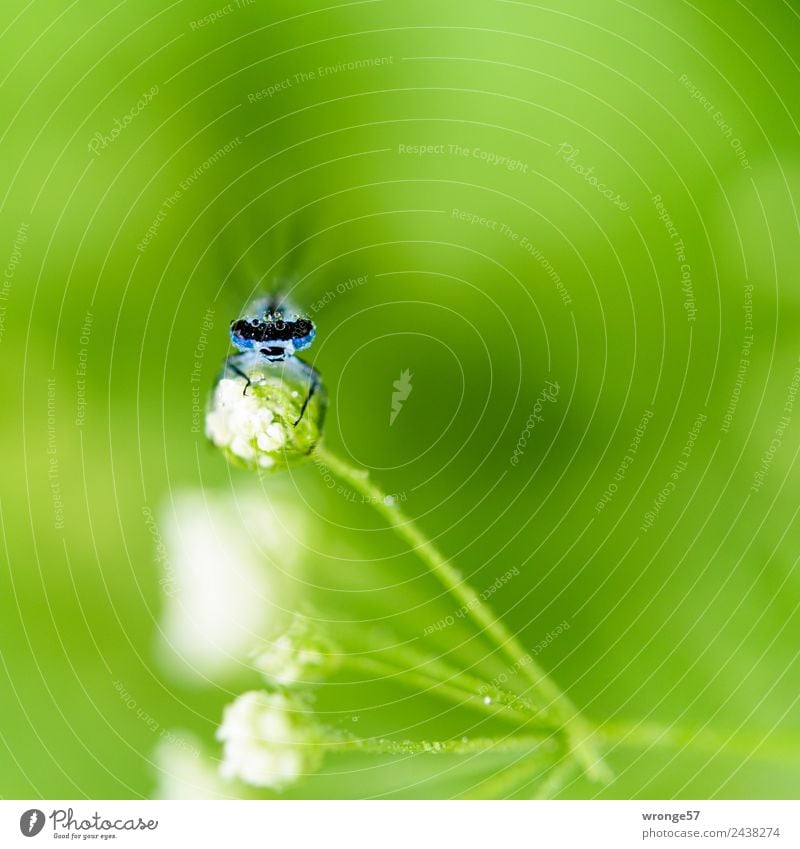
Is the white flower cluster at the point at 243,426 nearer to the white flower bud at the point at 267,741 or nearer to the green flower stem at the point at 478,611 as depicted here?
the green flower stem at the point at 478,611

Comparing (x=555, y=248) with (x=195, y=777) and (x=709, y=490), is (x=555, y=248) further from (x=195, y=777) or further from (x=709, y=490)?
(x=195, y=777)

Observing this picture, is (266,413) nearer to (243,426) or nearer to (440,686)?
(243,426)

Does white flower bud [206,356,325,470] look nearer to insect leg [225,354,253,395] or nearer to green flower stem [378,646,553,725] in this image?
insect leg [225,354,253,395]

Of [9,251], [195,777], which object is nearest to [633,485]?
[195,777]

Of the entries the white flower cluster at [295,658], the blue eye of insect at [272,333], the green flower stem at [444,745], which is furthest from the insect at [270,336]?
the green flower stem at [444,745]

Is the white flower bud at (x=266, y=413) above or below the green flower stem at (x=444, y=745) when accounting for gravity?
above

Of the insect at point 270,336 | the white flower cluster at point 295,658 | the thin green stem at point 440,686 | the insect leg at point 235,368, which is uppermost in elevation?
the insect at point 270,336
